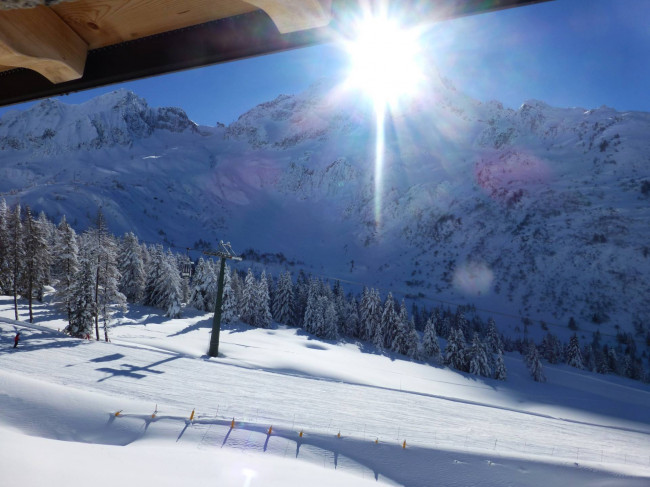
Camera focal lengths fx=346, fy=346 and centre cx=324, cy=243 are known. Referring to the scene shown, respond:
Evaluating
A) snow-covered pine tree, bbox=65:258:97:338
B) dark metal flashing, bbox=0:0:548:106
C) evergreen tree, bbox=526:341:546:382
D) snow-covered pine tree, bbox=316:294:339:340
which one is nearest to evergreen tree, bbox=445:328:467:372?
evergreen tree, bbox=526:341:546:382

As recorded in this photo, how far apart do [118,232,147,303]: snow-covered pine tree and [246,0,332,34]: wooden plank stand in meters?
55.3

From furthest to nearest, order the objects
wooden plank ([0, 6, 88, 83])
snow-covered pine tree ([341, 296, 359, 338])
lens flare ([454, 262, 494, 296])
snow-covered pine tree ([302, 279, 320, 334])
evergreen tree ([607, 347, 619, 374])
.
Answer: lens flare ([454, 262, 494, 296]), evergreen tree ([607, 347, 619, 374]), snow-covered pine tree ([341, 296, 359, 338]), snow-covered pine tree ([302, 279, 320, 334]), wooden plank ([0, 6, 88, 83])

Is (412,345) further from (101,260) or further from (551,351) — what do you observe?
(551,351)

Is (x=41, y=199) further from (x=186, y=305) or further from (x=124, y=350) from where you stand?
(x=124, y=350)

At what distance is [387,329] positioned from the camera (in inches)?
2360

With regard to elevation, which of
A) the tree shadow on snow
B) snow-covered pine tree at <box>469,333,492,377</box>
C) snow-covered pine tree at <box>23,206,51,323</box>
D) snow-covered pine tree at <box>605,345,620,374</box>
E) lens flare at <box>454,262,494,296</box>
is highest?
lens flare at <box>454,262,494,296</box>

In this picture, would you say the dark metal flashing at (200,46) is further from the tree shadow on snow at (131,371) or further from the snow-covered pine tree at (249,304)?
the snow-covered pine tree at (249,304)

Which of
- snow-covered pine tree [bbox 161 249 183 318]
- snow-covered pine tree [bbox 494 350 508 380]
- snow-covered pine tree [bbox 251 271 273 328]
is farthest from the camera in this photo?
snow-covered pine tree [bbox 251 271 273 328]

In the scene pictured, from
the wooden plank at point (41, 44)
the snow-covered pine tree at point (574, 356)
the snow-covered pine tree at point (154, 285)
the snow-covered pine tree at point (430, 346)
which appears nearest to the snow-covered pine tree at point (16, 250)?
the snow-covered pine tree at point (154, 285)

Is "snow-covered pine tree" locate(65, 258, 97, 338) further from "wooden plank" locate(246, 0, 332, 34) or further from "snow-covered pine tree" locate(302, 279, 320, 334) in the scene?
"snow-covered pine tree" locate(302, 279, 320, 334)

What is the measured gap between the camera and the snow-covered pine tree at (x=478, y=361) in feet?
166

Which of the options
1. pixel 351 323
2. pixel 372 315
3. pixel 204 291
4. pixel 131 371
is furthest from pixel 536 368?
pixel 131 371

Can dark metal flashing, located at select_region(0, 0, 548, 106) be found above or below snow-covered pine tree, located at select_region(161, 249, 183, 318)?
above

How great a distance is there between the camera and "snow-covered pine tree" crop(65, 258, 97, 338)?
26609mm
